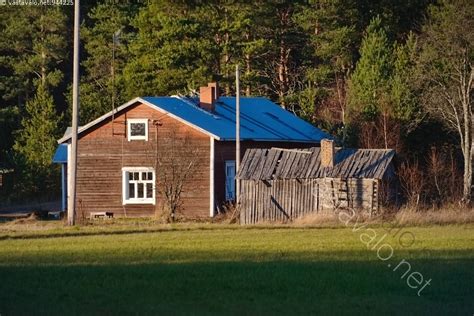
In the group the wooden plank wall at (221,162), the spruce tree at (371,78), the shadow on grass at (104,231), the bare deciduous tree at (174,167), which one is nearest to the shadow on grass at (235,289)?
the shadow on grass at (104,231)

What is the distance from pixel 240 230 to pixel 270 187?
19.0 feet

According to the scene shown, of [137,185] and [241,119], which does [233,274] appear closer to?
[137,185]

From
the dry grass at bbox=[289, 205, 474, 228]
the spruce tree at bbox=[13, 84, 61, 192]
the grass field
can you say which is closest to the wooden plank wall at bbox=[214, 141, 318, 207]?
the dry grass at bbox=[289, 205, 474, 228]

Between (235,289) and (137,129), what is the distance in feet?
99.3

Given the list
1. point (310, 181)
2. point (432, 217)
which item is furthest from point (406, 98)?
point (432, 217)

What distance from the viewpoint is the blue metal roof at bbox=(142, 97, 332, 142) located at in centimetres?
4884

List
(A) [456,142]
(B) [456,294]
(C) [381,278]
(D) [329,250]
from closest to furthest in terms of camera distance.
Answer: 1. (B) [456,294]
2. (C) [381,278]
3. (D) [329,250]
4. (A) [456,142]

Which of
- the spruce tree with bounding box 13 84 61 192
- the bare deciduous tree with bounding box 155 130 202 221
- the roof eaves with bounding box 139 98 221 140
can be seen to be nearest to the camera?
the bare deciduous tree with bounding box 155 130 202 221

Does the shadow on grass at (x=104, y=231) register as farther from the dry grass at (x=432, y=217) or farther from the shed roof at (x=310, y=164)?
the shed roof at (x=310, y=164)

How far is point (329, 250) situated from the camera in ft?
89.0

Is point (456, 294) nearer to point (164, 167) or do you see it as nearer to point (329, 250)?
point (329, 250)

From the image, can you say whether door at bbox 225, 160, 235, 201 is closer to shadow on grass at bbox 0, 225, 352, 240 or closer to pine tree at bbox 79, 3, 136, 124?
shadow on grass at bbox 0, 225, 352, 240

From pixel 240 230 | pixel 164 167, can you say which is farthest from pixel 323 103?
pixel 240 230

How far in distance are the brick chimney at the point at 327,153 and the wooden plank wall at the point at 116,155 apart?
7638mm
